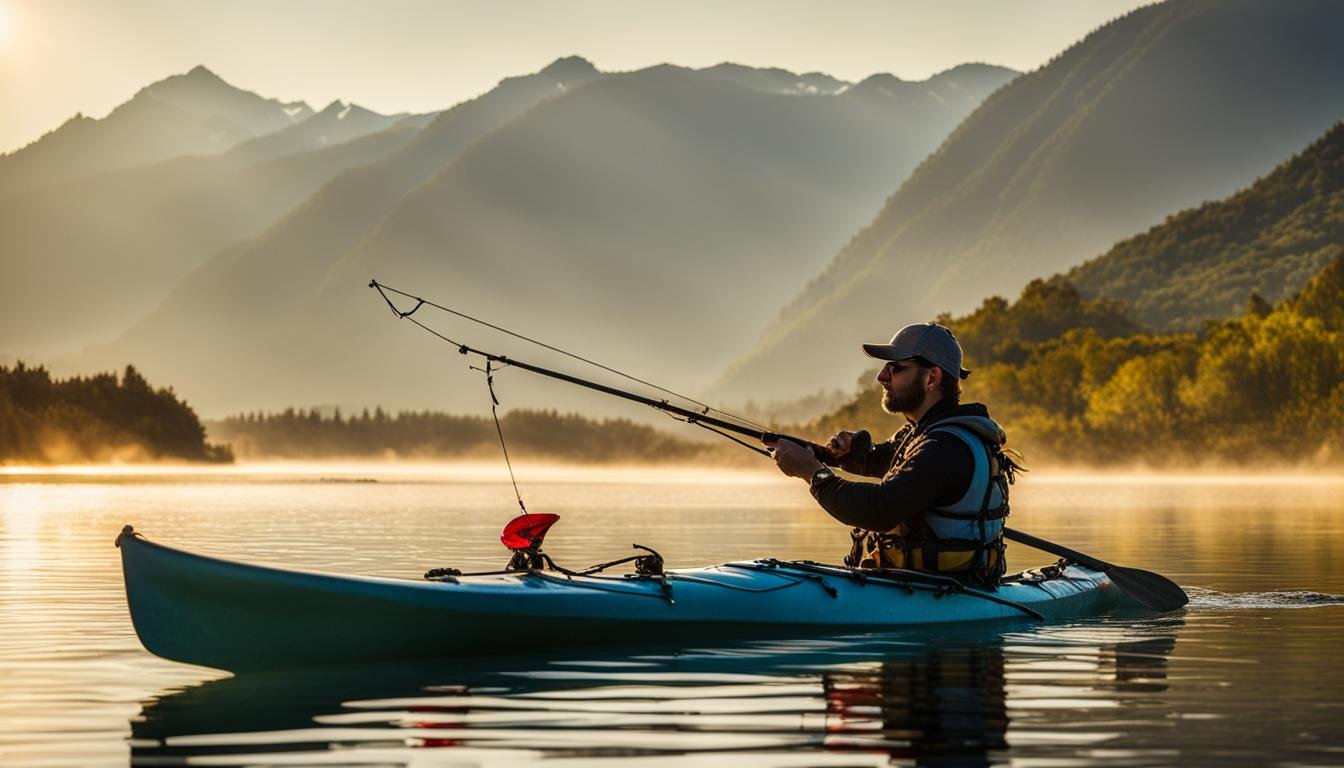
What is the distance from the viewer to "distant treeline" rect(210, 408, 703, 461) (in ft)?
417

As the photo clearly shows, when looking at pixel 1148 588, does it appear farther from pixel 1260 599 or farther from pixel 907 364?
pixel 907 364

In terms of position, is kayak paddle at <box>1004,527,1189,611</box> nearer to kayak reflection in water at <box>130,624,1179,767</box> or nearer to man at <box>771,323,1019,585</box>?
man at <box>771,323,1019,585</box>

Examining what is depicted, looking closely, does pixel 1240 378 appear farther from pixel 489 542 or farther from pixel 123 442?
pixel 489 542

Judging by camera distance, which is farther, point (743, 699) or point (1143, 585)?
point (1143, 585)

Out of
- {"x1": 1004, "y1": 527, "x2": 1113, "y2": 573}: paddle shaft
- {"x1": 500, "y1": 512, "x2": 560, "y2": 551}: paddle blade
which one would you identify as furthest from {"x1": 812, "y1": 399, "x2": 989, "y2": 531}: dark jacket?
{"x1": 500, "y1": 512, "x2": 560, "y2": 551}: paddle blade

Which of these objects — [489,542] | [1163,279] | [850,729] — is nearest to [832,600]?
[850,729]

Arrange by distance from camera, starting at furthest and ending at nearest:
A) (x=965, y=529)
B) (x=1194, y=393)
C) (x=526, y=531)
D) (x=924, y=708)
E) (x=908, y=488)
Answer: (x=1194, y=393) → (x=965, y=529) → (x=908, y=488) → (x=526, y=531) → (x=924, y=708)

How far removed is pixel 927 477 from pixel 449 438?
400 ft

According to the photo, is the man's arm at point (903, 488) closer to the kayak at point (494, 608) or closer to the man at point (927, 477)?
the man at point (927, 477)

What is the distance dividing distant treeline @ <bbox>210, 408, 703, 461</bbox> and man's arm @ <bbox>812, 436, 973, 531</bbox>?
4409 inches

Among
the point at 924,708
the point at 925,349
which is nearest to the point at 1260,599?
the point at 925,349

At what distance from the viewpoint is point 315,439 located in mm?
134750

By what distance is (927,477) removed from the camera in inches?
513

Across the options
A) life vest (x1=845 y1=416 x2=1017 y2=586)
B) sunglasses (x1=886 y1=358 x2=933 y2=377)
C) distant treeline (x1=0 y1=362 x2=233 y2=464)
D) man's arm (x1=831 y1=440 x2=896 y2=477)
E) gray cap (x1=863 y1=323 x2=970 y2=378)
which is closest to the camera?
life vest (x1=845 y1=416 x2=1017 y2=586)
